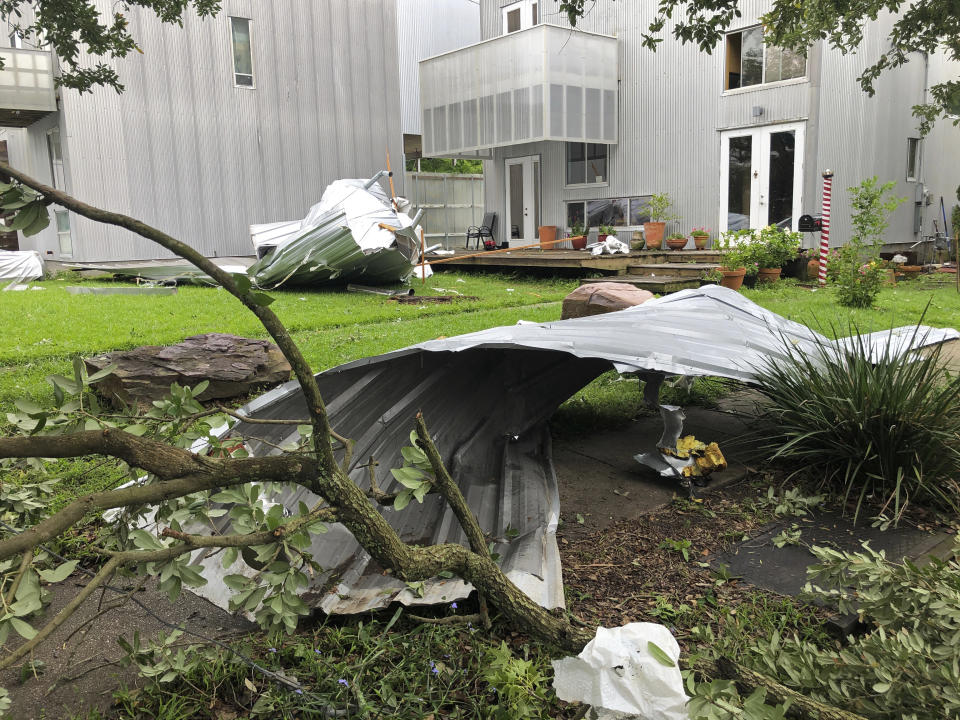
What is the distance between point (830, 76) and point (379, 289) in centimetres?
946

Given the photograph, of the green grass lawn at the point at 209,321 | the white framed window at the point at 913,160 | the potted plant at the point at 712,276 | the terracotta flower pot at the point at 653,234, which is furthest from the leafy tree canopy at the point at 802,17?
the white framed window at the point at 913,160

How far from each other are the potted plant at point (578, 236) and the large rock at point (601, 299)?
32.3 ft

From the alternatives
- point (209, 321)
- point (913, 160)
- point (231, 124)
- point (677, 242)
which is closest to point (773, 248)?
point (677, 242)

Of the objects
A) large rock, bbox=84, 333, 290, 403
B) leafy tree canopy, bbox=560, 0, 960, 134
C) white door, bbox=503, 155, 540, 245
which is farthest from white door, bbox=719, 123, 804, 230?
large rock, bbox=84, 333, 290, 403

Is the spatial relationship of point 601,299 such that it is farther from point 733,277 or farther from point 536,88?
point 536,88

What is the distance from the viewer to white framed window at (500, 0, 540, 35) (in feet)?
62.9

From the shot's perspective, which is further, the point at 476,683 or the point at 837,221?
the point at 837,221

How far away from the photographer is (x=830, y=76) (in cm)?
1403

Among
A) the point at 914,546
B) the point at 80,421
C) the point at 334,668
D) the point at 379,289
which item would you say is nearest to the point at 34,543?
the point at 80,421

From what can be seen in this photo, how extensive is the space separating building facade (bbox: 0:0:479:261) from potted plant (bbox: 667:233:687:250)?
8.40m

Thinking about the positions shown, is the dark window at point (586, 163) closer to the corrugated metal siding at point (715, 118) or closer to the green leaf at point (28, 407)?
the corrugated metal siding at point (715, 118)

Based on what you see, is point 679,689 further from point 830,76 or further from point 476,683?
point 830,76

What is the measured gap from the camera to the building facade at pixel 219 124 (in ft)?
52.5

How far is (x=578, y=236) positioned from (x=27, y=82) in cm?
1230
